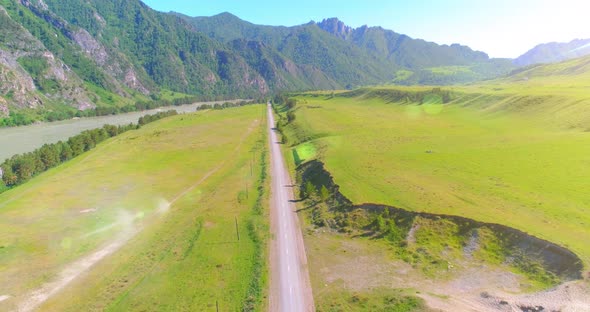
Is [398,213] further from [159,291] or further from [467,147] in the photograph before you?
[467,147]

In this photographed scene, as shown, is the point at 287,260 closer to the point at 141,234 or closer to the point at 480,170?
the point at 141,234

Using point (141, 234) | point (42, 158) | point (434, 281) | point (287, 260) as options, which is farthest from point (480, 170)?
point (42, 158)

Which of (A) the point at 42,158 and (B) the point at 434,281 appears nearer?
(B) the point at 434,281

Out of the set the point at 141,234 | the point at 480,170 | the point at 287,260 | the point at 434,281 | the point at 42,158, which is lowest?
the point at 287,260

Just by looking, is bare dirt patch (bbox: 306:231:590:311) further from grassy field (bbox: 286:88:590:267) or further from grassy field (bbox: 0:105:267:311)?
grassy field (bbox: 0:105:267:311)

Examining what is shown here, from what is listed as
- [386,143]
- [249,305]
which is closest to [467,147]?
[386,143]

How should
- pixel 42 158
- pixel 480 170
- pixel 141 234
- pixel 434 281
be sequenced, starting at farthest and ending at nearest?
pixel 42 158
pixel 480 170
pixel 141 234
pixel 434 281

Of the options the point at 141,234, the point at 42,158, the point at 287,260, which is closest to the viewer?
the point at 287,260

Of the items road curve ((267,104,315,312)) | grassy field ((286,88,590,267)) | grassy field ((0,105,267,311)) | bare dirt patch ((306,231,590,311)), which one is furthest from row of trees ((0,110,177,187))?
bare dirt patch ((306,231,590,311))

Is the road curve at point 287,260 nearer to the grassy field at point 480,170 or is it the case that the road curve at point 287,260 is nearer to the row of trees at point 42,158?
the grassy field at point 480,170
